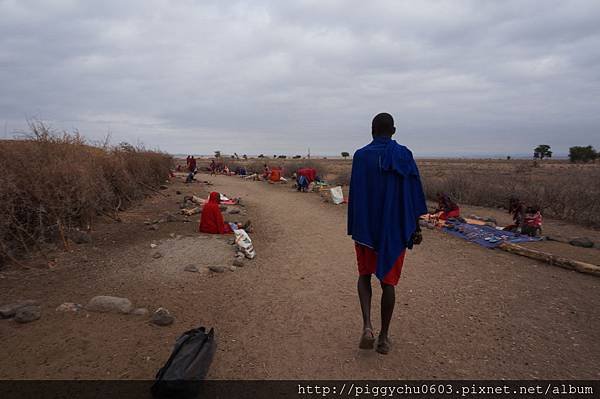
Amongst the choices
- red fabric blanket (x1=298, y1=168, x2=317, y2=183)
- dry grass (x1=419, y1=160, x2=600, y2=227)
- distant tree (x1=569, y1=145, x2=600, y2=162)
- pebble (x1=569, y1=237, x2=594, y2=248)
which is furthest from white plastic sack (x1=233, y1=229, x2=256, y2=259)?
distant tree (x1=569, y1=145, x2=600, y2=162)

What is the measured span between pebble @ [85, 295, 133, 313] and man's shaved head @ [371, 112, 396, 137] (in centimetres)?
314

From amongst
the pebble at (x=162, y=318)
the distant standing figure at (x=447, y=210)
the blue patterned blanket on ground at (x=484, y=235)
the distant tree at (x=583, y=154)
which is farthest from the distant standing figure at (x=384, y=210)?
the distant tree at (x=583, y=154)

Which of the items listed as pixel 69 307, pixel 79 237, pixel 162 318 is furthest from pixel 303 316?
pixel 79 237

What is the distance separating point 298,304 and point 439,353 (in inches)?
64.8

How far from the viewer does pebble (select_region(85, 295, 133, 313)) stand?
11.9ft

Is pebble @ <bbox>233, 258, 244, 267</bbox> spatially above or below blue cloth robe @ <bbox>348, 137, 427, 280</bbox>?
below

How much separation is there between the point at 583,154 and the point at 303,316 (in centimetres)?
5947

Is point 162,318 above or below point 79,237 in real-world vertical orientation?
below

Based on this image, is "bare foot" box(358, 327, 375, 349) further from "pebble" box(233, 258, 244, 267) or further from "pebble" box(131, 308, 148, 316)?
"pebble" box(233, 258, 244, 267)

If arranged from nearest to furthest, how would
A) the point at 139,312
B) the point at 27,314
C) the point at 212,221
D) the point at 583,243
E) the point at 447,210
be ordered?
the point at 27,314, the point at 139,312, the point at 583,243, the point at 212,221, the point at 447,210

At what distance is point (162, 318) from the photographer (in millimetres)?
3424

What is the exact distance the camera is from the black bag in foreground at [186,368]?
2.27m

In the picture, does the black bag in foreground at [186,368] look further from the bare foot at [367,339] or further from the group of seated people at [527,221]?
the group of seated people at [527,221]

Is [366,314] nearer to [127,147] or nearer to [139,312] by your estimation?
[139,312]
